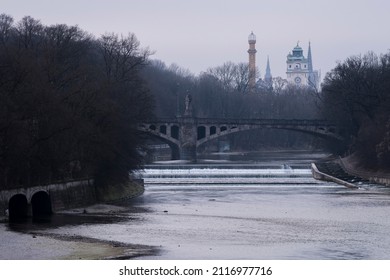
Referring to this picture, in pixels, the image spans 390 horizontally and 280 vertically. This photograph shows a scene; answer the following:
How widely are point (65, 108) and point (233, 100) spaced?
10432 centimetres

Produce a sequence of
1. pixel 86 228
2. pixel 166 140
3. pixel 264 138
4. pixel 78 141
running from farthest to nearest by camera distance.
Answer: pixel 264 138 → pixel 166 140 → pixel 78 141 → pixel 86 228

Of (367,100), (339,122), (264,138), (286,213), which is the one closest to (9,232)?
(286,213)

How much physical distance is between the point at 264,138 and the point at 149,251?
117133 mm

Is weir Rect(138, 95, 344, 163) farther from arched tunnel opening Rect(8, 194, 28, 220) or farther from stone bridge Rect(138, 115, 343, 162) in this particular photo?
arched tunnel opening Rect(8, 194, 28, 220)

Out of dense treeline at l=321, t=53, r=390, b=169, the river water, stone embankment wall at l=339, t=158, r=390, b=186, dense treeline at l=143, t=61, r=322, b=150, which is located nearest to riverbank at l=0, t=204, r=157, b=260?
the river water

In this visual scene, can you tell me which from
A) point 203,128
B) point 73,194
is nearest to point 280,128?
point 203,128

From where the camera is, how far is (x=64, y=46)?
76062 millimetres

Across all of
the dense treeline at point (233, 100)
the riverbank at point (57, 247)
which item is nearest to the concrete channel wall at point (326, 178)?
the riverbank at point (57, 247)

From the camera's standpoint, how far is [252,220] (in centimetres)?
5156

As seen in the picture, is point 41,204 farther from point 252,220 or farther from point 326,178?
point 326,178

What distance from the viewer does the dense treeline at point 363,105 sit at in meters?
86.8

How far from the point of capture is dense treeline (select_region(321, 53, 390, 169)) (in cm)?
8681

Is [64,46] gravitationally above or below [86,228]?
above

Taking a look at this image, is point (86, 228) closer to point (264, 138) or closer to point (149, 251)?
point (149, 251)
